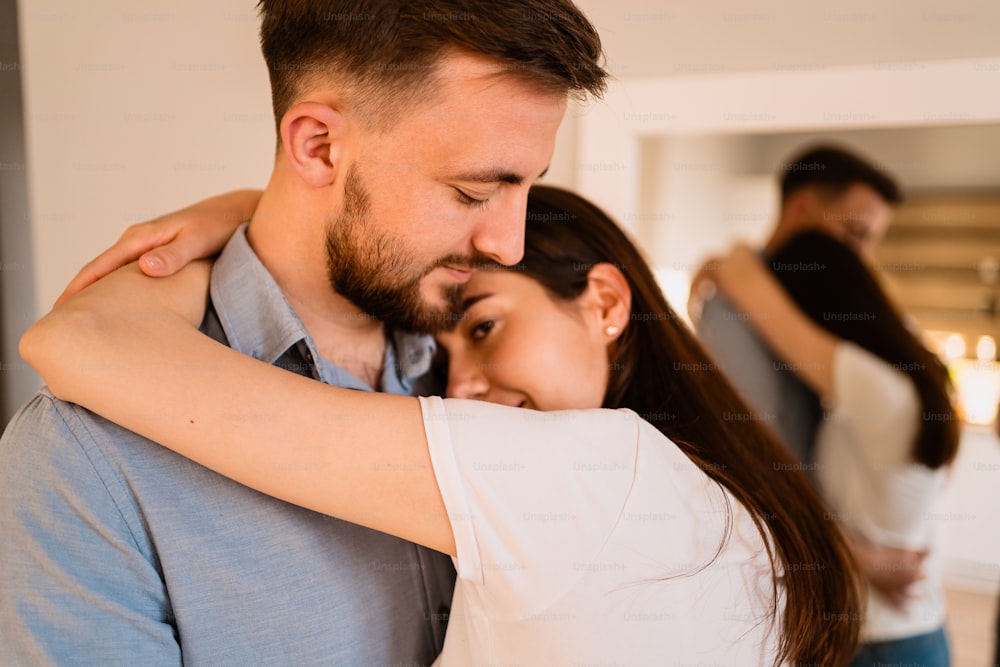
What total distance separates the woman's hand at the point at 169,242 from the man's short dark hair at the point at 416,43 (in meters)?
0.23

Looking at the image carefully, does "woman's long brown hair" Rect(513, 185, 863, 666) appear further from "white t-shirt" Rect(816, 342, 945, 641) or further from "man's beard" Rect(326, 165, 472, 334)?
"white t-shirt" Rect(816, 342, 945, 641)

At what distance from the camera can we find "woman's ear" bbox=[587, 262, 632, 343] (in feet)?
3.74

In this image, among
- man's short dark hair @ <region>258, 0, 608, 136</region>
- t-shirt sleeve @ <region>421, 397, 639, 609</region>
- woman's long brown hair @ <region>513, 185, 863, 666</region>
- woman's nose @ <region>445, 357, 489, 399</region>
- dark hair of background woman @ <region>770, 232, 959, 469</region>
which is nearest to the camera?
t-shirt sleeve @ <region>421, 397, 639, 609</region>

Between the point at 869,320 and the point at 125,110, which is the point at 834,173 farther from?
the point at 125,110

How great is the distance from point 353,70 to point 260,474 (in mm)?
528

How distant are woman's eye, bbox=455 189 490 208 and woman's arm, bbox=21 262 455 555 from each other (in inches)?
12.9

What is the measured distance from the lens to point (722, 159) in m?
1.62

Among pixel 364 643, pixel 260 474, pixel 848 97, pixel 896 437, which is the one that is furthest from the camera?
pixel 896 437

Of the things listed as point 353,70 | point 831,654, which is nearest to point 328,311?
point 353,70

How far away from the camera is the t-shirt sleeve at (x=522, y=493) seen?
73cm

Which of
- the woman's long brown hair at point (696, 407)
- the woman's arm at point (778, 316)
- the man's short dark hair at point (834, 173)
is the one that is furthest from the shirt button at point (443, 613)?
the man's short dark hair at point (834, 173)

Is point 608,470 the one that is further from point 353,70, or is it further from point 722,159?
point 722,159

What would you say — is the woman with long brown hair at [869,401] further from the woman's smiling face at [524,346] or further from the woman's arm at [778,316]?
the woman's smiling face at [524,346]

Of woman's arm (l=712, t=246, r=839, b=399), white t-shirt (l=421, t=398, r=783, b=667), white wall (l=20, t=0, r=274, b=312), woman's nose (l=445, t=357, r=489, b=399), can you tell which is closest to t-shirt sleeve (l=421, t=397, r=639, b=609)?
white t-shirt (l=421, t=398, r=783, b=667)
